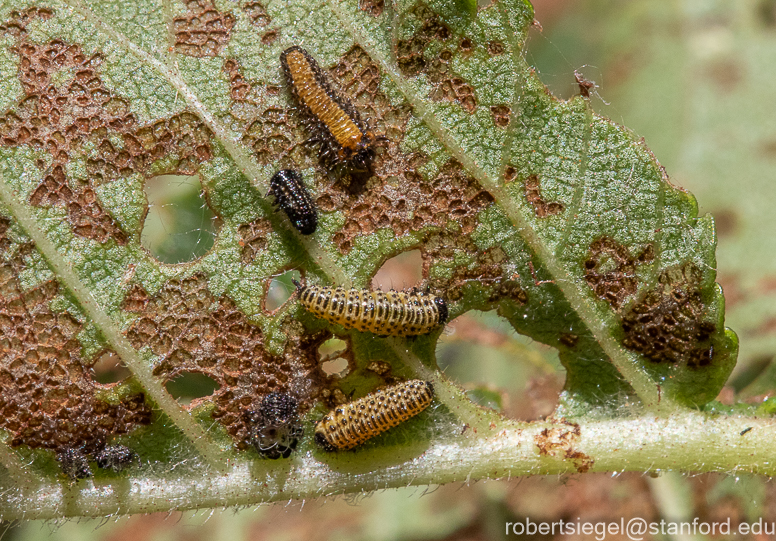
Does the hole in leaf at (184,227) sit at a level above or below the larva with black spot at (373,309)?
above

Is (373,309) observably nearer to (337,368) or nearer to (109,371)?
(337,368)

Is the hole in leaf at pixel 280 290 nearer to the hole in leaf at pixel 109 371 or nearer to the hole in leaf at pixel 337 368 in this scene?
the hole in leaf at pixel 337 368

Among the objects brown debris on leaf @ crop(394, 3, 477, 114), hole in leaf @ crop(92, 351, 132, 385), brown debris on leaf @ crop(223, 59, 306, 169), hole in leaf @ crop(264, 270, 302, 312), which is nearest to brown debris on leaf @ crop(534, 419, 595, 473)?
hole in leaf @ crop(264, 270, 302, 312)

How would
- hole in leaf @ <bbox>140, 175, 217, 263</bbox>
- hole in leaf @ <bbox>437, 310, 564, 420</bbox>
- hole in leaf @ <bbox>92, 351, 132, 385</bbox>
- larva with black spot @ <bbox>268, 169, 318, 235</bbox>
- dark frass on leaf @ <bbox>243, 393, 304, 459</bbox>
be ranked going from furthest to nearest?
hole in leaf @ <bbox>92, 351, 132, 385</bbox>, hole in leaf @ <bbox>437, 310, 564, 420</bbox>, hole in leaf @ <bbox>140, 175, 217, 263</bbox>, dark frass on leaf @ <bbox>243, 393, 304, 459</bbox>, larva with black spot @ <bbox>268, 169, 318, 235</bbox>

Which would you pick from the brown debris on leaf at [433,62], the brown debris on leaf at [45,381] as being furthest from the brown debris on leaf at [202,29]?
the brown debris on leaf at [45,381]

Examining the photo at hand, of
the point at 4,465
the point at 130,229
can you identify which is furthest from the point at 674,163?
the point at 4,465

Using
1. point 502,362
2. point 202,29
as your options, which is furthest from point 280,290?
point 502,362

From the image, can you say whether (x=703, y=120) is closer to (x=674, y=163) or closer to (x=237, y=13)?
(x=674, y=163)

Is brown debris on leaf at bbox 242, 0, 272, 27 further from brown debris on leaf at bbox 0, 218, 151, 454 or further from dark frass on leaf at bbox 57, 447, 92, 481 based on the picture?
dark frass on leaf at bbox 57, 447, 92, 481
